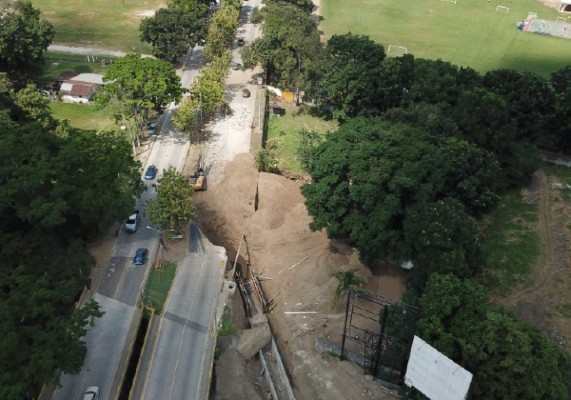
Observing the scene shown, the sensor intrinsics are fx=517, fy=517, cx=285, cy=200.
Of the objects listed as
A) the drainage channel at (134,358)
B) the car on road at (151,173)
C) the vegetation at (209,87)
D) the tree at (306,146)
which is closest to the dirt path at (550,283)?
the tree at (306,146)

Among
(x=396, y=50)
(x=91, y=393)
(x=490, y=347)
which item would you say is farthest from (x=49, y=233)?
(x=396, y=50)

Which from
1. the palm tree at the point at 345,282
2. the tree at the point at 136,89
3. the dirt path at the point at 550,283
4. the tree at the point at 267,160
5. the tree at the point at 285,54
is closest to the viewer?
the palm tree at the point at 345,282

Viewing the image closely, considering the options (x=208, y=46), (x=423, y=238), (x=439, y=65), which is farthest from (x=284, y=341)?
(x=208, y=46)

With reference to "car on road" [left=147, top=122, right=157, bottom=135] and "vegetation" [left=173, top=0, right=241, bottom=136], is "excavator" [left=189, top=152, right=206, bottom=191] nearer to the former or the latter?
"vegetation" [left=173, top=0, right=241, bottom=136]

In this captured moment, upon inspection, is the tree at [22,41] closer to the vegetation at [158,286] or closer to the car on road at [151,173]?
the car on road at [151,173]

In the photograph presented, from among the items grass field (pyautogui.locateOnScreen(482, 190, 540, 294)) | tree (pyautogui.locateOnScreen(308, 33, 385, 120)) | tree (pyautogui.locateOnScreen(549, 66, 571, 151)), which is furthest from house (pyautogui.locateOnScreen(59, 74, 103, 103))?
tree (pyautogui.locateOnScreen(549, 66, 571, 151))

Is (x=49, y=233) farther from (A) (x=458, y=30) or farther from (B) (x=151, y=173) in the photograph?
(A) (x=458, y=30)

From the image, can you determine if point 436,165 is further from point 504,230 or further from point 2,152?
point 2,152
